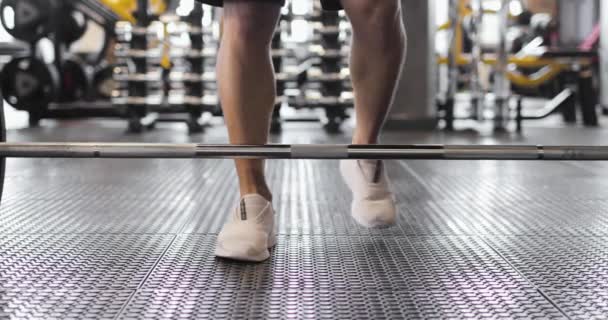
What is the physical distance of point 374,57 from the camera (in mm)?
1603

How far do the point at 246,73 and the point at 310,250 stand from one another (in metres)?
0.40

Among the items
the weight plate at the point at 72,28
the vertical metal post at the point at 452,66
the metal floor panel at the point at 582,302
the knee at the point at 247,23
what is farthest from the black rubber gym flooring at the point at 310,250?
the weight plate at the point at 72,28

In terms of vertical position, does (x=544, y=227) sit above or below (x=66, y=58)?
below

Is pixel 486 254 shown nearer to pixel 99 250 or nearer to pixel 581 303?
pixel 581 303

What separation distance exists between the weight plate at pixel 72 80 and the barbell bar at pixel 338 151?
5133 mm

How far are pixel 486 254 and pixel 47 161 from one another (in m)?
2.32

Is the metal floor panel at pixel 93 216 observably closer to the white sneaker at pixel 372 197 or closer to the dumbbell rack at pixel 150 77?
the white sneaker at pixel 372 197

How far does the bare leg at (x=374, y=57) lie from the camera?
4.94 feet

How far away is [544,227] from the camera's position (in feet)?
5.77

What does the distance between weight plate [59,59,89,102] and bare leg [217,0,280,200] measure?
5108 mm

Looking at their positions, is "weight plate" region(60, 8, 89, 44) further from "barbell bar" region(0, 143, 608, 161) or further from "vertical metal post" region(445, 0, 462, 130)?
"barbell bar" region(0, 143, 608, 161)

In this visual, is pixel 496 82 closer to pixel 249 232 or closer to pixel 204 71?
pixel 204 71

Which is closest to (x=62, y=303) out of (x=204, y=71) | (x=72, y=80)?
(x=204, y=71)

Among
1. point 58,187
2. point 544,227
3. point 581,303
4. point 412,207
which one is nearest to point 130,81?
point 58,187
